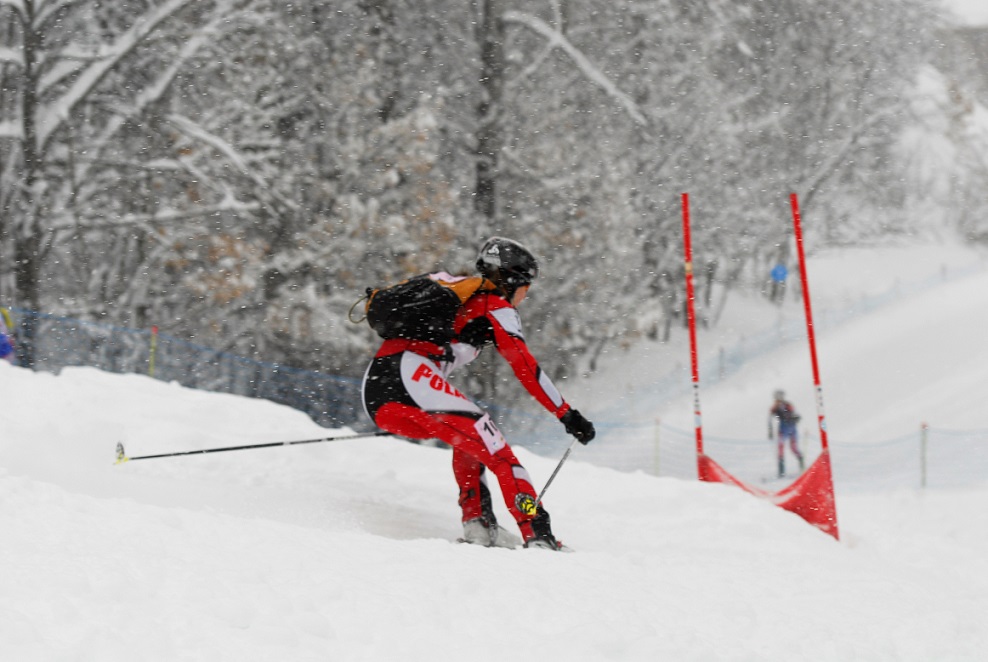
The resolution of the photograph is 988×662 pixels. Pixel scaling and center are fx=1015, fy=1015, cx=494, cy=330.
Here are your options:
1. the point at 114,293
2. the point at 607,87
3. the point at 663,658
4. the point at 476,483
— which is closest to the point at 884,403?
the point at 607,87

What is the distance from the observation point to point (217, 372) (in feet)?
48.3

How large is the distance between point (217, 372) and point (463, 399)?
1014 cm

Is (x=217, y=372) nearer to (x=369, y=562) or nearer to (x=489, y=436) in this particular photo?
(x=489, y=436)

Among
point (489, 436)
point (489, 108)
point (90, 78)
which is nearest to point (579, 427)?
point (489, 436)

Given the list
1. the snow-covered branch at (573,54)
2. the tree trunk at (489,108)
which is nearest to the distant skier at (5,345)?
the tree trunk at (489,108)

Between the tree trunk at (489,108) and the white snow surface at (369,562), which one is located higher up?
the tree trunk at (489,108)

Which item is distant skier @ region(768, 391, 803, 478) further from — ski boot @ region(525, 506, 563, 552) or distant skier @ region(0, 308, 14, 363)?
ski boot @ region(525, 506, 563, 552)

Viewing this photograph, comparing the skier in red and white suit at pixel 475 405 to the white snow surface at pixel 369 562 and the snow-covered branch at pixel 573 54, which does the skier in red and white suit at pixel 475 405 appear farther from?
the snow-covered branch at pixel 573 54

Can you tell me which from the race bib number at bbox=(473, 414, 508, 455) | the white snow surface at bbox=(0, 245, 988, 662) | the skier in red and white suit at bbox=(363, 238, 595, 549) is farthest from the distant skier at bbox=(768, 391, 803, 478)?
the race bib number at bbox=(473, 414, 508, 455)

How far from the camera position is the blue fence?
13.3m

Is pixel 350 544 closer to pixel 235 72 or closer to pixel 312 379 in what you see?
pixel 312 379

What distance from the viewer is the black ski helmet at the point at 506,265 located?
5.39m

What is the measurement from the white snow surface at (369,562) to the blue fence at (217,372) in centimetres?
638

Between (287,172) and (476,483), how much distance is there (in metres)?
13.0
